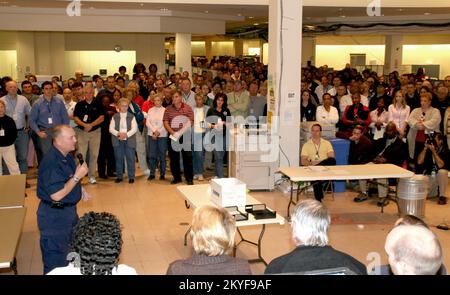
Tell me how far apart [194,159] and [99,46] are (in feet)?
32.1

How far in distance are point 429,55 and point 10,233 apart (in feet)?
65.9

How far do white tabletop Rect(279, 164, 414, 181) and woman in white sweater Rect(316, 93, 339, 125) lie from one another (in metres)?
2.00

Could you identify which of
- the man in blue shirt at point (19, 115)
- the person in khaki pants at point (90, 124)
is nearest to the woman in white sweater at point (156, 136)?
the person in khaki pants at point (90, 124)

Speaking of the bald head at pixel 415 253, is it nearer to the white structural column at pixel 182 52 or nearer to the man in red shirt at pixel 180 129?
the man in red shirt at pixel 180 129

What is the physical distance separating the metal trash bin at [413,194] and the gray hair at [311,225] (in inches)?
172

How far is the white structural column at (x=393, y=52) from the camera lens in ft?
61.9

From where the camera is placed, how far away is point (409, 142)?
30.3 ft

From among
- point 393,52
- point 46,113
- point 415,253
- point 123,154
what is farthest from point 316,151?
point 393,52

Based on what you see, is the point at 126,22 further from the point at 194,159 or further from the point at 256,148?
the point at 256,148

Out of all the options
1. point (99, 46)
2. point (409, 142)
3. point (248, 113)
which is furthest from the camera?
point (99, 46)

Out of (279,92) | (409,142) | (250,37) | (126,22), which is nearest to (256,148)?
(279,92)

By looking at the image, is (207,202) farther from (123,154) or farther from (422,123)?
(422,123)

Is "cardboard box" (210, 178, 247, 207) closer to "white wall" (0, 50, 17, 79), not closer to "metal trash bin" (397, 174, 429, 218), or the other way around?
"metal trash bin" (397, 174, 429, 218)

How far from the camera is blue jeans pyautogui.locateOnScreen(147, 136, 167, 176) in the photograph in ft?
30.8
